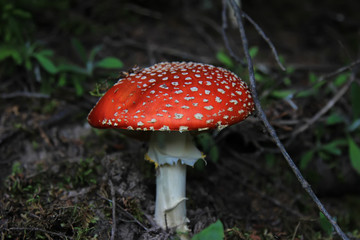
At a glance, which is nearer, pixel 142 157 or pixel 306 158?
pixel 142 157

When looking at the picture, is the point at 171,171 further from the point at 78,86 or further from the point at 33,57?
the point at 33,57

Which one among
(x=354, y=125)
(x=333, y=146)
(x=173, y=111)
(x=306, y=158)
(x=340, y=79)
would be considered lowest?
(x=306, y=158)

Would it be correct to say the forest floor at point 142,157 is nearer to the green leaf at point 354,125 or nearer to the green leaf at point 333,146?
the green leaf at point 333,146

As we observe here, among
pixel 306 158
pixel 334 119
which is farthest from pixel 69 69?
pixel 334 119

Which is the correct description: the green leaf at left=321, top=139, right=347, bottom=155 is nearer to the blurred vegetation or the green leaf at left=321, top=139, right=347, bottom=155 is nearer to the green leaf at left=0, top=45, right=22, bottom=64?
the blurred vegetation

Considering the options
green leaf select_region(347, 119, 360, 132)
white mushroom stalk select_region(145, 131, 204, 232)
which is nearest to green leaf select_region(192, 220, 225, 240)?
white mushroom stalk select_region(145, 131, 204, 232)

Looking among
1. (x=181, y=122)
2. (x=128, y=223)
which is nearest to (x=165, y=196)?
(x=128, y=223)

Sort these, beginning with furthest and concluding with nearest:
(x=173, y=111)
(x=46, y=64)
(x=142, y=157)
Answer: (x=46, y=64)
(x=142, y=157)
(x=173, y=111)
